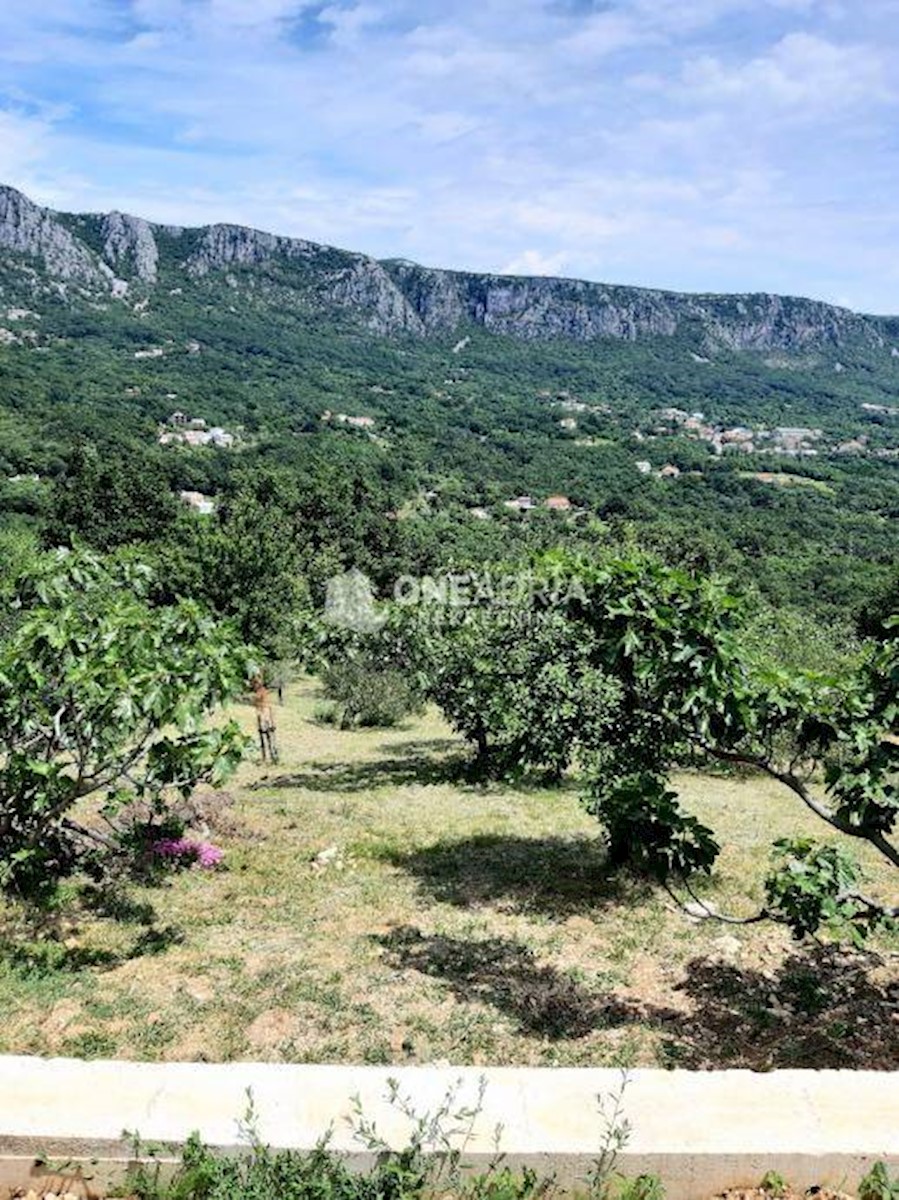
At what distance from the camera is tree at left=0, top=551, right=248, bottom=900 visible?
7.41 m

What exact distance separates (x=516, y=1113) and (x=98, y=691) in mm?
4538

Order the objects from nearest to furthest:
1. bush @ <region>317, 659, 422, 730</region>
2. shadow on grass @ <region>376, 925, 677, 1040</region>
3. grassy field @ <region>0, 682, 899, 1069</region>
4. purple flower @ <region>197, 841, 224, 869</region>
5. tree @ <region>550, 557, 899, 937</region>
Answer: tree @ <region>550, 557, 899, 937</region> < grassy field @ <region>0, 682, 899, 1069</region> < shadow on grass @ <region>376, 925, 677, 1040</region> < purple flower @ <region>197, 841, 224, 869</region> < bush @ <region>317, 659, 422, 730</region>

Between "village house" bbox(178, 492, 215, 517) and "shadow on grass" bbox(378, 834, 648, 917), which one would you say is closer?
"shadow on grass" bbox(378, 834, 648, 917)

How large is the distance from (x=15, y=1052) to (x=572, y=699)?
807 cm

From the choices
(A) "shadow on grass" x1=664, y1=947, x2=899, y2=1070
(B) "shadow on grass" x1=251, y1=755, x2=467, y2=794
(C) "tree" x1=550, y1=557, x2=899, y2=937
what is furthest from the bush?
(C) "tree" x1=550, y1=557, x2=899, y2=937

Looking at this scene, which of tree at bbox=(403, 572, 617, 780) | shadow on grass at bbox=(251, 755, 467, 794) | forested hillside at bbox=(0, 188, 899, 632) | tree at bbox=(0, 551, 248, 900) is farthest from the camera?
forested hillside at bbox=(0, 188, 899, 632)

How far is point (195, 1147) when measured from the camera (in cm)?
443

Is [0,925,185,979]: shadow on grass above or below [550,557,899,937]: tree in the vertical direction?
below

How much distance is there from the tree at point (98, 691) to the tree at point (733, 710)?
337 cm

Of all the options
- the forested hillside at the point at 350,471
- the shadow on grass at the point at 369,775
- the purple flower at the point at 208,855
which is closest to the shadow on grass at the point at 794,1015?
the purple flower at the point at 208,855

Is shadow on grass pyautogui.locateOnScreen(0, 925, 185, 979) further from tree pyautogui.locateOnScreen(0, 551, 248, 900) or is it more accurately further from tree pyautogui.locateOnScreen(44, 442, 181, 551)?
tree pyautogui.locateOnScreen(44, 442, 181, 551)

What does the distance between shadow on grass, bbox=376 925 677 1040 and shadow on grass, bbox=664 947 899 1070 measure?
0.51 metres

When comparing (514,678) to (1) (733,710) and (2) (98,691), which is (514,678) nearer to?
(2) (98,691)

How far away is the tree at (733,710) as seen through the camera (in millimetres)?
5809
